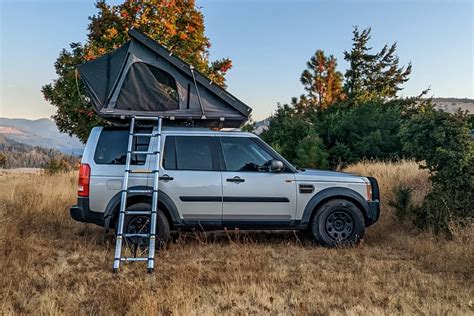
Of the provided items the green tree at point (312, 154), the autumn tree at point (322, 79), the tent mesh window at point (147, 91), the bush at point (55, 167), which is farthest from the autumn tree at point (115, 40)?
the autumn tree at point (322, 79)

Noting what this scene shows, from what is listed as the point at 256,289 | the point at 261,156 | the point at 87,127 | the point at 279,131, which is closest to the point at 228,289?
the point at 256,289

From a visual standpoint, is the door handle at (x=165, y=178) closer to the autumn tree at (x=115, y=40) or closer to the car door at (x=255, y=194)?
the car door at (x=255, y=194)

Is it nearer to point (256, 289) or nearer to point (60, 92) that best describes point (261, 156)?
point (256, 289)

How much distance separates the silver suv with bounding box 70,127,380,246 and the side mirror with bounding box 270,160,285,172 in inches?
0.6

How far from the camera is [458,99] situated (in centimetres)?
5522

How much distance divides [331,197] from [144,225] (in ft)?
9.63

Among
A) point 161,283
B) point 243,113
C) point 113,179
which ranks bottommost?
point 161,283

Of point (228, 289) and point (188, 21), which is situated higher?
point (188, 21)

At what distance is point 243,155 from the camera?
21.0 ft

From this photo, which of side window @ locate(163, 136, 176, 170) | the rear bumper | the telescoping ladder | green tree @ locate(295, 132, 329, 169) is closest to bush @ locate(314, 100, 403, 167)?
green tree @ locate(295, 132, 329, 169)

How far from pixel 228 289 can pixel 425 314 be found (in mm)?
1914

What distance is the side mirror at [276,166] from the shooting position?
241 inches

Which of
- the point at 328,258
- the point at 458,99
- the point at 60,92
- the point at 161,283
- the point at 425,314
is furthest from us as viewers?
the point at 458,99

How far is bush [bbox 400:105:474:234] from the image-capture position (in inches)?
253
